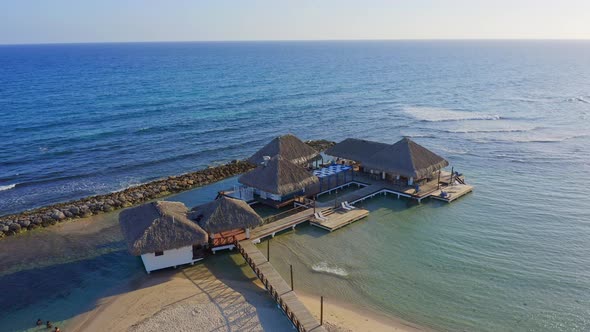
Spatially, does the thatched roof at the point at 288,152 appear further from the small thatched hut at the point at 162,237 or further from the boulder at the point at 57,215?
the boulder at the point at 57,215

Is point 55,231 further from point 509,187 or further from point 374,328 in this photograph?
point 509,187

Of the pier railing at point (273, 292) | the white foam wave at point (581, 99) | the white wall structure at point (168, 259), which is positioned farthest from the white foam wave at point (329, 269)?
the white foam wave at point (581, 99)

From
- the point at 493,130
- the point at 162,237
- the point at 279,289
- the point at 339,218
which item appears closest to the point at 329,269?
the point at 279,289

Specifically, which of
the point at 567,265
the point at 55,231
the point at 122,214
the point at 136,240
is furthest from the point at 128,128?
the point at 567,265

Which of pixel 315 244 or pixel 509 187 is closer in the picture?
pixel 315 244

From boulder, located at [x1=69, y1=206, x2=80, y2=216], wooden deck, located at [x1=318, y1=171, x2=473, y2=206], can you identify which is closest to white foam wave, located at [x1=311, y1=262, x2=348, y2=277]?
wooden deck, located at [x1=318, y1=171, x2=473, y2=206]

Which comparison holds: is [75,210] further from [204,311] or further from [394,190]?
[394,190]
